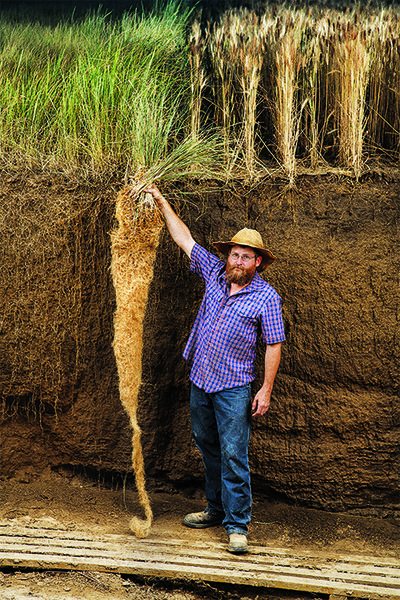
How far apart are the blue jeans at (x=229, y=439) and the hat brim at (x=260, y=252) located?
0.68m

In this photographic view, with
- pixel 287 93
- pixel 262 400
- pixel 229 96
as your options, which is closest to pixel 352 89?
pixel 287 93

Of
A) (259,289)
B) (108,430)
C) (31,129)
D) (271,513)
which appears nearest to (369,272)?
(259,289)

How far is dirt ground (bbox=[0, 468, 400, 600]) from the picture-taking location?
2916 millimetres

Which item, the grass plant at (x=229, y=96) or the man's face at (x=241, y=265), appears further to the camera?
the grass plant at (x=229, y=96)

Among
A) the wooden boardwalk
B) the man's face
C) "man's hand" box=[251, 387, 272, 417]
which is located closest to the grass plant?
the man's face

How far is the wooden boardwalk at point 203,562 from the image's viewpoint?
2.91m

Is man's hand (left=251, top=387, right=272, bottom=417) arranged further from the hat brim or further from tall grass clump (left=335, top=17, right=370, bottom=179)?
tall grass clump (left=335, top=17, right=370, bottom=179)

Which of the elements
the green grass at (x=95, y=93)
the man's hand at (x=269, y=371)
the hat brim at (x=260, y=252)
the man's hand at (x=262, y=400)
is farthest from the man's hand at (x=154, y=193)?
the man's hand at (x=262, y=400)

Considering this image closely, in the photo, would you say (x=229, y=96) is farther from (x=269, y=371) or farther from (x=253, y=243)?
(x=269, y=371)

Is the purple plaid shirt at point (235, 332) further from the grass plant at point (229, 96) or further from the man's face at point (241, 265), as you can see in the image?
the grass plant at point (229, 96)

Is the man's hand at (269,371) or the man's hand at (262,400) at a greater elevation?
the man's hand at (269,371)

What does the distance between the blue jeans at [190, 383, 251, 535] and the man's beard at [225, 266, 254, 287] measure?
0.56 m

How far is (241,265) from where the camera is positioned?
3098 mm

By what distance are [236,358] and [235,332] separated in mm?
139
